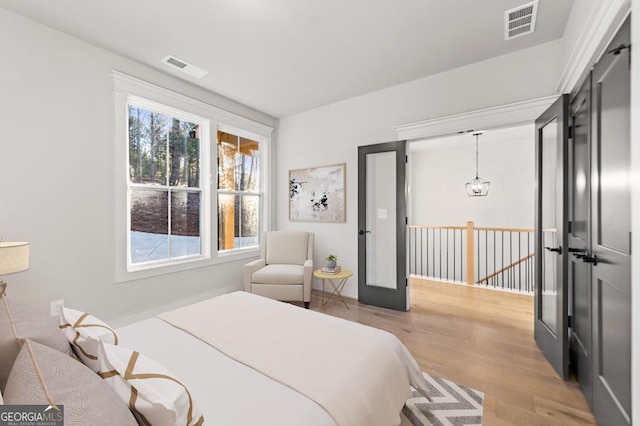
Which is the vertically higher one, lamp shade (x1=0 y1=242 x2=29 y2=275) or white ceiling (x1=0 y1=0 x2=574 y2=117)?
white ceiling (x1=0 y1=0 x2=574 y2=117)

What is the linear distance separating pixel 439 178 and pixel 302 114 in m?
4.08

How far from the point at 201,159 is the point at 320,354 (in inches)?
123

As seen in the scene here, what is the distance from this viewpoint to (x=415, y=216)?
24.0 feet

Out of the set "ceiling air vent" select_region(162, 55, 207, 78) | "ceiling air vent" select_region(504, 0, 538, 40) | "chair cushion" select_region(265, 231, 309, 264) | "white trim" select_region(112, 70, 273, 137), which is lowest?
"chair cushion" select_region(265, 231, 309, 264)

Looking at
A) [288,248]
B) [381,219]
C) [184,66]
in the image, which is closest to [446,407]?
[381,219]

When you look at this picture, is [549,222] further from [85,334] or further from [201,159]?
[201,159]

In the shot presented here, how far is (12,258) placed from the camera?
179 centimetres

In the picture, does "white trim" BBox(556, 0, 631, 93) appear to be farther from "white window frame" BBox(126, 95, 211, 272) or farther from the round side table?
"white window frame" BBox(126, 95, 211, 272)

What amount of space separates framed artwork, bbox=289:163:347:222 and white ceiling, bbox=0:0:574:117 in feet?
4.27

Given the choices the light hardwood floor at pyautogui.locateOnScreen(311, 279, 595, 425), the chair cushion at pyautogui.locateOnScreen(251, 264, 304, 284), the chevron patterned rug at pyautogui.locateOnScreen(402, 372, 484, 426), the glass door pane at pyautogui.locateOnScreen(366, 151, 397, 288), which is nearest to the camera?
the chevron patterned rug at pyautogui.locateOnScreen(402, 372, 484, 426)

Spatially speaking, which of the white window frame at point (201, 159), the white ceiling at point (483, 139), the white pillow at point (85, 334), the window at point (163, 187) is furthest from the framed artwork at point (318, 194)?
the white pillow at point (85, 334)

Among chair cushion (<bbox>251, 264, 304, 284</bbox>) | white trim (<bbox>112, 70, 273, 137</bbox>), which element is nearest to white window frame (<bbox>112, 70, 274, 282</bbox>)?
white trim (<bbox>112, 70, 273, 137</bbox>)

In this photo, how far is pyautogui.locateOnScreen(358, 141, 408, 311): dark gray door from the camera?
342 centimetres

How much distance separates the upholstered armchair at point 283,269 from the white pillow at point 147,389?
A: 8.34 ft
